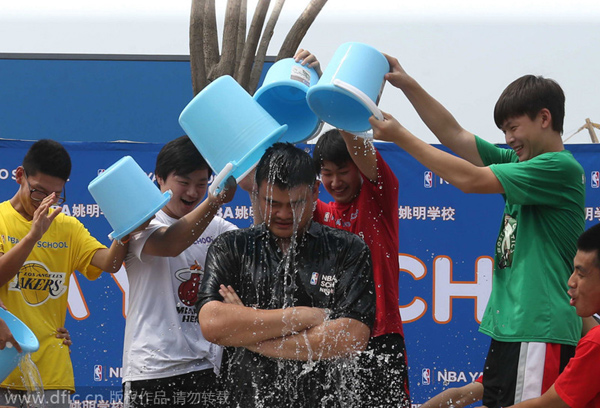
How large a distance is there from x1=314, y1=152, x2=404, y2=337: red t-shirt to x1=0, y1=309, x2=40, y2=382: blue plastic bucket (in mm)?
1585

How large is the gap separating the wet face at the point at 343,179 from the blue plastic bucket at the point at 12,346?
5.28ft

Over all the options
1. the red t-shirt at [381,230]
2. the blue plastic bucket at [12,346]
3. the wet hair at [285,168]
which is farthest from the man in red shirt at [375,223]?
the blue plastic bucket at [12,346]

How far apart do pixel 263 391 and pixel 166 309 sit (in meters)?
0.92

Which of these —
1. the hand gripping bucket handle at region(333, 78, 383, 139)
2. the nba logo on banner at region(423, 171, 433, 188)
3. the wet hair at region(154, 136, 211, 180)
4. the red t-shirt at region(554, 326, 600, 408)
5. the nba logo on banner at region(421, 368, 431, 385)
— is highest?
the nba logo on banner at region(423, 171, 433, 188)

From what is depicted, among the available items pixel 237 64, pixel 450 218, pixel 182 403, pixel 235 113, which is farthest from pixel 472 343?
pixel 237 64

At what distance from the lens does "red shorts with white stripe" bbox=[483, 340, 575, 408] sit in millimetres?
2781

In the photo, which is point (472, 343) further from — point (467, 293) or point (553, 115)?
point (553, 115)

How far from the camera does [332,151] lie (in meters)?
3.43

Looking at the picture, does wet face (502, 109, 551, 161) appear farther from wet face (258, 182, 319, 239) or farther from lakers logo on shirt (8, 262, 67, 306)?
lakers logo on shirt (8, 262, 67, 306)

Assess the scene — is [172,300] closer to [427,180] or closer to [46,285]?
[46,285]

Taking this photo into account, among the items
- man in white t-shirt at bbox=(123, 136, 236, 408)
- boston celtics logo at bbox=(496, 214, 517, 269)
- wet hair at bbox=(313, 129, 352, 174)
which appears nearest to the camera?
boston celtics logo at bbox=(496, 214, 517, 269)

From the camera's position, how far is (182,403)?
329cm

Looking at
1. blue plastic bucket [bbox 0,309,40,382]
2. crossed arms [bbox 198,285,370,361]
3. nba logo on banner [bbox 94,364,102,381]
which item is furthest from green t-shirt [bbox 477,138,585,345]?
nba logo on banner [bbox 94,364,102,381]

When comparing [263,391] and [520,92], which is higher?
[520,92]
